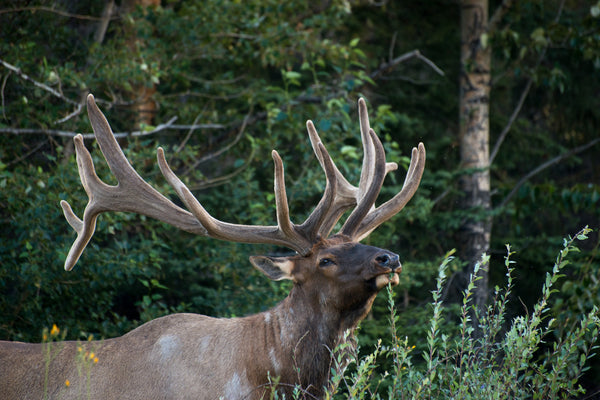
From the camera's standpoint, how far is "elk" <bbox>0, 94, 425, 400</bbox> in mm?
3984

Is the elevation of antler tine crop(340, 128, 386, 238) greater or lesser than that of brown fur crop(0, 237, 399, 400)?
greater

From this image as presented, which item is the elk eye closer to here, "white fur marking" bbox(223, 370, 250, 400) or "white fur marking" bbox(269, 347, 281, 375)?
"white fur marking" bbox(269, 347, 281, 375)

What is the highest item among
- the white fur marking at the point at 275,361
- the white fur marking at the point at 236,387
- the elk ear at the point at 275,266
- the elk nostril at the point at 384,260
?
the elk nostril at the point at 384,260

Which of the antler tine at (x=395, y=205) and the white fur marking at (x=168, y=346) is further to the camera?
the antler tine at (x=395, y=205)

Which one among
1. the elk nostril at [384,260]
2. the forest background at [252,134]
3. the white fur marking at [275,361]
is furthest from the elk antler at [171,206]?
the forest background at [252,134]

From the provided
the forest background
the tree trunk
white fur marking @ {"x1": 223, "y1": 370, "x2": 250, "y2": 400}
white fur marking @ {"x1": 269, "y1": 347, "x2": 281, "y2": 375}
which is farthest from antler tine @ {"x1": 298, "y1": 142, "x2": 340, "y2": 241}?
the tree trunk

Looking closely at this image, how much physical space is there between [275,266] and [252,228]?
0.29m

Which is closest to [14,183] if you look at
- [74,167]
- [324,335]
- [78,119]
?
[74,167]

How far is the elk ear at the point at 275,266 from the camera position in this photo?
4.26 metres

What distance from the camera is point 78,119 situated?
6.95m

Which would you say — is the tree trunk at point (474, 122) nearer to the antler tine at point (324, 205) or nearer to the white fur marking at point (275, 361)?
the antler tine at point (324, 205)

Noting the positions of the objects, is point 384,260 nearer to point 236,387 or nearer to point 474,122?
point 236,387

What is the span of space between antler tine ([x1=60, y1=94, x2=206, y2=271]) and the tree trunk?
5.03 m

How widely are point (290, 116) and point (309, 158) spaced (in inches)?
19.4
